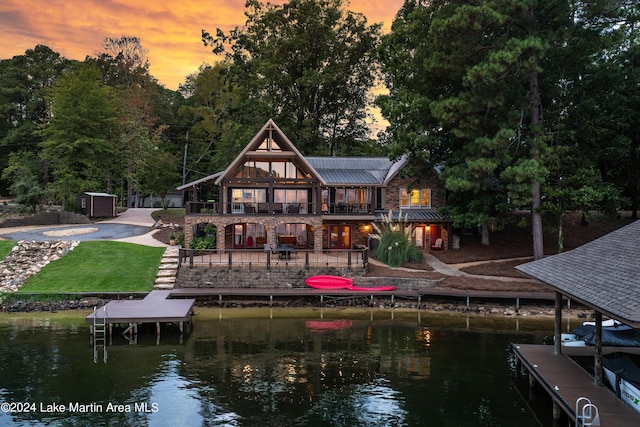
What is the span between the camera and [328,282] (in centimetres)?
2814

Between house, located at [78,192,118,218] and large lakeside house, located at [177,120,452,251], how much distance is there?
12004mm

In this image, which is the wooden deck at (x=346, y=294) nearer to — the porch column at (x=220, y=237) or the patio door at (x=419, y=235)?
the porch column at (x=220, y=237)

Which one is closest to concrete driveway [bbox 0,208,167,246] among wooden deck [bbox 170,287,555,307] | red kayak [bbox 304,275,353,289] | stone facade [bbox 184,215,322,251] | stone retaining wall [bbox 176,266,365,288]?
stone facade [bbox 184,215,322,251]

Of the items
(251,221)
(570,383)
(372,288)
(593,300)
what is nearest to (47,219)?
(251,221)

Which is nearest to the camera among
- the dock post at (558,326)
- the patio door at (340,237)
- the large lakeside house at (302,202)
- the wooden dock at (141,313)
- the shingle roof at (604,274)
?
the shingle roof at (604,274)

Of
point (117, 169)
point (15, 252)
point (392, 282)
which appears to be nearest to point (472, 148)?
point (392, 282)

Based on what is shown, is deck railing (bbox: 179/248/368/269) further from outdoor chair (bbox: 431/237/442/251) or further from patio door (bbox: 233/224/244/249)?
outdoor chair (bbox: 431/237/442/251)

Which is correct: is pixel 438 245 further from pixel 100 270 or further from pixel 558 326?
pixel 100 270

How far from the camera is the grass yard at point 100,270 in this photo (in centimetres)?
2750

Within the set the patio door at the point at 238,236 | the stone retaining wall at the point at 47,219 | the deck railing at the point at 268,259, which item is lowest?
the deck railing at the point at 268,259

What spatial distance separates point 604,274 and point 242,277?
65.6 ft

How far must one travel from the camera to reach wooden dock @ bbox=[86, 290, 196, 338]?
824 inches

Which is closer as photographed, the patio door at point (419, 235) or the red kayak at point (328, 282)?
the red kayak at point (328, 282)

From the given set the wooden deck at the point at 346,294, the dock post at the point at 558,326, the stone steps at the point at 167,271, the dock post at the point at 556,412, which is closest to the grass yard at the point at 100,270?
the stone steps at the point at 167,271
